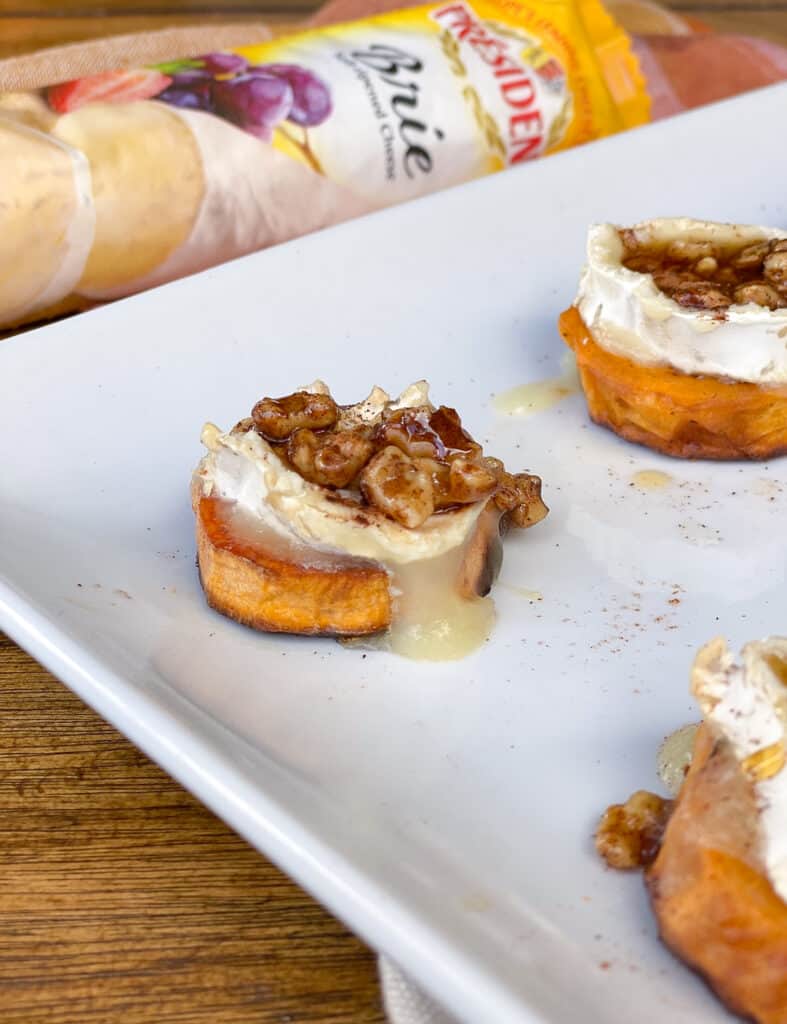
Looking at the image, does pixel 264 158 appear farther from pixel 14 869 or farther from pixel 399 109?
pixel 14 869

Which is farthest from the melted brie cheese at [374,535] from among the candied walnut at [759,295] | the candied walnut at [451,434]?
the candied walnut at [759,295]

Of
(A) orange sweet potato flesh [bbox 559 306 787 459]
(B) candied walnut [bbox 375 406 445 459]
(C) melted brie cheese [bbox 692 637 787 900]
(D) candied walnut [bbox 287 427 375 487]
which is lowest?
(A) orange sweet potato flesh [bbox 559 306 787 459]

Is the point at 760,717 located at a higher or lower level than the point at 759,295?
higher

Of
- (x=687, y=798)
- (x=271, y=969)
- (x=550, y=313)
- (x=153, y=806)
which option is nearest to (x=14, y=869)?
(x=153, y=806)

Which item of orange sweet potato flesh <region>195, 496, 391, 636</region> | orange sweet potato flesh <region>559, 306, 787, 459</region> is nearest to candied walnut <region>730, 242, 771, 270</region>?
orange sweet potato flesh <region>559, 306, 787, 459</region>

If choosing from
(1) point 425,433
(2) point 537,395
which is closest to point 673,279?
(2) point 537,395

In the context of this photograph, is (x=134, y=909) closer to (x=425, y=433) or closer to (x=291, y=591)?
(x=291, y=591)

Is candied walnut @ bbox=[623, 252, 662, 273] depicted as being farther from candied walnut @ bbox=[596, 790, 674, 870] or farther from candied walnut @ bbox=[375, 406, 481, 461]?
candied walnut @ bbox=[596, 790, 674, 870]
